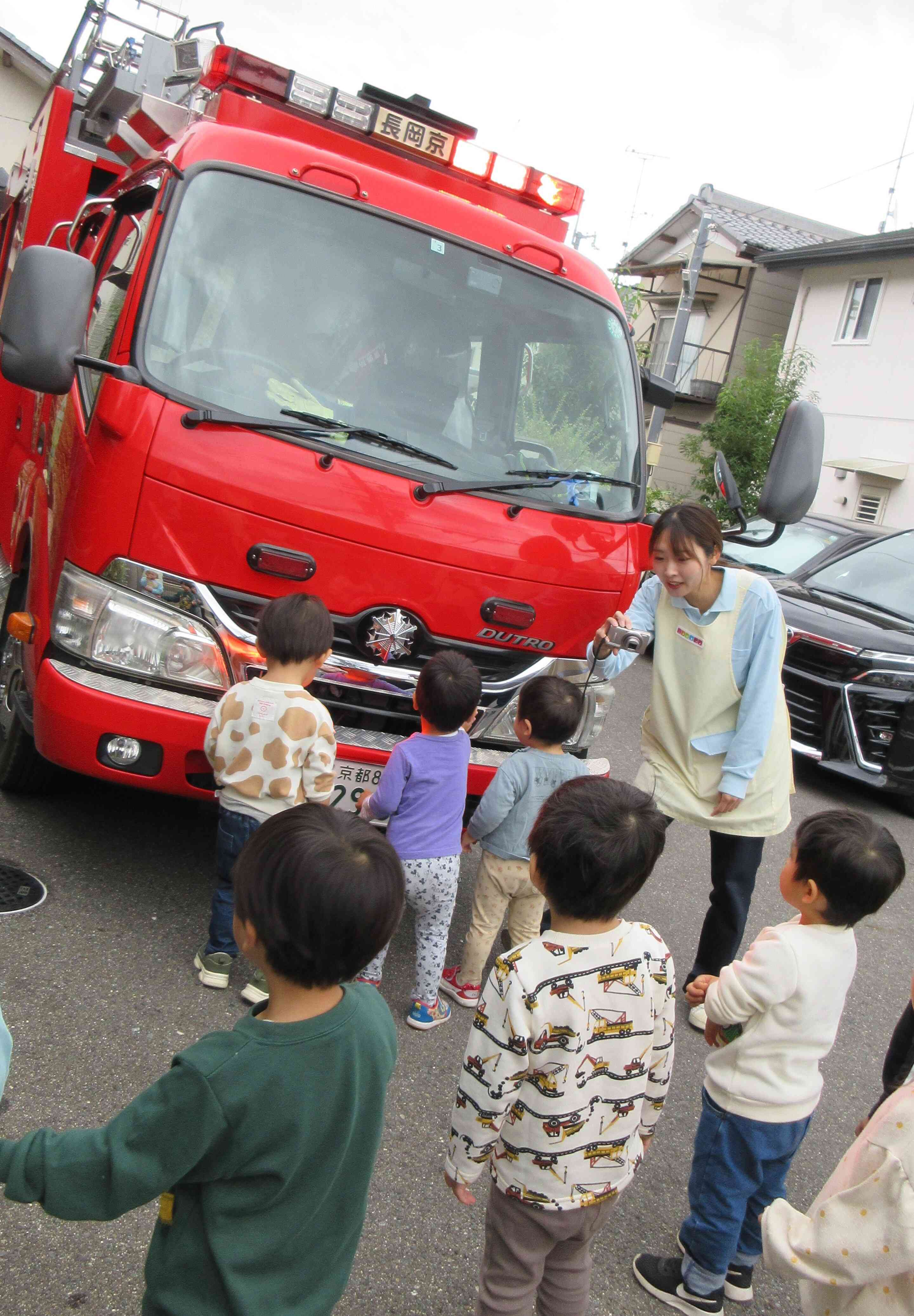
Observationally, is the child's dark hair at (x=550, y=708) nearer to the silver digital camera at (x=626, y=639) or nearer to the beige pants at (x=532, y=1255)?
the silver digital camera at (x=626, y=639)

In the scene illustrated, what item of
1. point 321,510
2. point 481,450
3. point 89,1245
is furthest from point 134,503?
point 89,1245

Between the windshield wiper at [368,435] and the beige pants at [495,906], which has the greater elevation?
the windshield wiper at [368,435]

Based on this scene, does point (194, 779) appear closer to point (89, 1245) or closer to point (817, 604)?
point (89, 1245)

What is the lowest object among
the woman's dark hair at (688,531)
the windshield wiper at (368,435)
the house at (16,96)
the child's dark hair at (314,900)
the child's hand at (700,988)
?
the child's hand at (700,988)

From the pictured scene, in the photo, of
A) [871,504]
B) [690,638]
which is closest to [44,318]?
[690,638]

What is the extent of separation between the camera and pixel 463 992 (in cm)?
376

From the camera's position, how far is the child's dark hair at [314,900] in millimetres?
1533

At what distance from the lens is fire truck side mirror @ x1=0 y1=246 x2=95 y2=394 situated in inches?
130

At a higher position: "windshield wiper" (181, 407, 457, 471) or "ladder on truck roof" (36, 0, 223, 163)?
"ladder on truck roof" (36, 0, 223, 163)

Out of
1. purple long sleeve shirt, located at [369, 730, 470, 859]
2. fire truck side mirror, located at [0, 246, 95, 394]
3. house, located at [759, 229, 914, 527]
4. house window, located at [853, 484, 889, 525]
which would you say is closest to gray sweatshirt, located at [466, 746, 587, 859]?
purple long sleeve shirt, located at [369, 730, 470, 859]

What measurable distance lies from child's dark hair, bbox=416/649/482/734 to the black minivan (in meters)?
4.92

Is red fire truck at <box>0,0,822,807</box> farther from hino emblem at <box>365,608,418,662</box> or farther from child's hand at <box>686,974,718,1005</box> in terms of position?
child's hand at <box>686,974,718,1005</box>

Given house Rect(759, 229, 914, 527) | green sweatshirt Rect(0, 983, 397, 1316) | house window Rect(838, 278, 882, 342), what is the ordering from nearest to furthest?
green sweatshirt Rect(0, 983, 397, 1316) < house Rect(759, 229, 914, 527) < house window Rect(838, 278, 882, 342)

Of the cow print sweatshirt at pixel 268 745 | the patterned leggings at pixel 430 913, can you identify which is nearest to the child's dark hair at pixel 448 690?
the cow print sweatshirt at pixel 268 745
